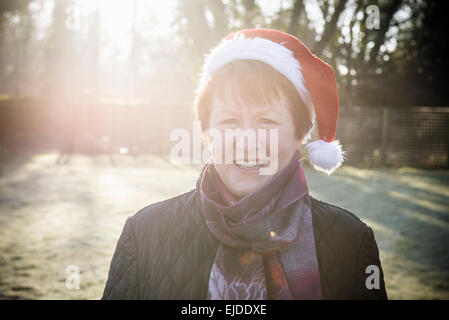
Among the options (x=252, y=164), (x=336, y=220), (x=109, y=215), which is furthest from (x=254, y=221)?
(x=109, y=215)

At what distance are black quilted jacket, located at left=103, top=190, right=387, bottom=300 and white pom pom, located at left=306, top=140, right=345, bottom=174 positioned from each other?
188 millimetres

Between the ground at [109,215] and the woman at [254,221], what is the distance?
8.09 feet

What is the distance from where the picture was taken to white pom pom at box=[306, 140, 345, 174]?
5.98 ft

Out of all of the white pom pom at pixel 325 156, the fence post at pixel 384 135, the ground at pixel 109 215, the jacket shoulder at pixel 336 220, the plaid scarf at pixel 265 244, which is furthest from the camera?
the fence post at pixel 384 135

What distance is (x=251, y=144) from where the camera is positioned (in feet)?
5.13

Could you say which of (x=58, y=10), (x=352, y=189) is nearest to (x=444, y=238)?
(x=352, y=189)

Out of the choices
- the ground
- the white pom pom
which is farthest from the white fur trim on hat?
the ground

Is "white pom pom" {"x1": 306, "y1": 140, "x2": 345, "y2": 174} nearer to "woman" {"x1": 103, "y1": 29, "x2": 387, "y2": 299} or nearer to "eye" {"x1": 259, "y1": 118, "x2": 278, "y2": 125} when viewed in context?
"woman" {"x1": 103, "y1": 29, "x2": 387, "y2": 299}

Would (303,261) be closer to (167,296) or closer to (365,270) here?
(365,270)

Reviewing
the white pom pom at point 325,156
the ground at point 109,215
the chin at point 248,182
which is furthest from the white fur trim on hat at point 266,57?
the ground at point 109,215

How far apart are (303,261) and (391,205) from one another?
699cm

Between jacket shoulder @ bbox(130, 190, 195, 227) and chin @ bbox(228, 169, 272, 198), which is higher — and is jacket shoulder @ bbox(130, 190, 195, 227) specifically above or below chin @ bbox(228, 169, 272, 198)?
below

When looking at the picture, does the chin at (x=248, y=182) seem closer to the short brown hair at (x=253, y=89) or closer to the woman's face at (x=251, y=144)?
the woman's face at (x=251, y=144)

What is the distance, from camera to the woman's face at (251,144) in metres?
1.58
